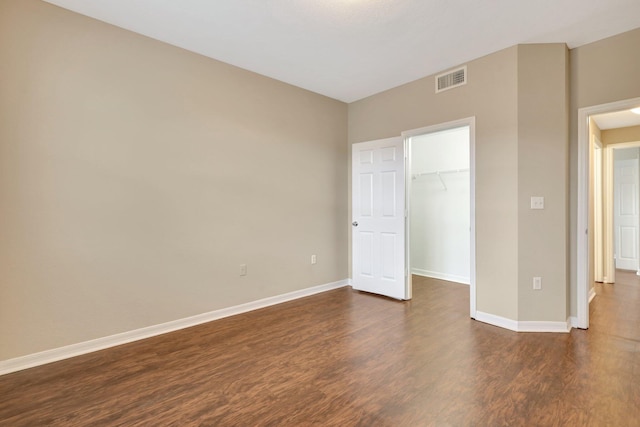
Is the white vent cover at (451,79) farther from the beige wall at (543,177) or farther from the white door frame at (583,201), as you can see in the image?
the white door frame at (583,201)

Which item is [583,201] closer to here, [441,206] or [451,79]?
[451,79]

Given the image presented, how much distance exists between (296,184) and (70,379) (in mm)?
2850

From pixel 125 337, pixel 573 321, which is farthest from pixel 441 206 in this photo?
pixel 125 337

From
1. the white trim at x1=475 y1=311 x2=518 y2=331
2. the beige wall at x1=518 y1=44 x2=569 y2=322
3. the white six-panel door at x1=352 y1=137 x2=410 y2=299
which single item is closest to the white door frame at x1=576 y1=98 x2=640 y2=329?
the beige wall at x1=518 y1=44 x2=569 y2=322

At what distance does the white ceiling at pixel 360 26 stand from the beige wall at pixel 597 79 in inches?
4.4

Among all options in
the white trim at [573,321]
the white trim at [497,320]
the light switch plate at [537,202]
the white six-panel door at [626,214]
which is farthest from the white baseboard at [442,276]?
the white six-panel door at [626,214]

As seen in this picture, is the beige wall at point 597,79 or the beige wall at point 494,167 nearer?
the beige wall at point 597,79

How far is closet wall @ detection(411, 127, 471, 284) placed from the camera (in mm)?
4812

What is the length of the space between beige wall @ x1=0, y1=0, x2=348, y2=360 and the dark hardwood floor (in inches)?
18.0

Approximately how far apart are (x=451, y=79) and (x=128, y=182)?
3.48m

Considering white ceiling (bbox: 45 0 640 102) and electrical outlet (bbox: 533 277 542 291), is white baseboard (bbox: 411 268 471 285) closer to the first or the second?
electrical outlet (bbox: 533 277 542 291)

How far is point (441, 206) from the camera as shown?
5.10 metres

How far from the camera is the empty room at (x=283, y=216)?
2.03 m

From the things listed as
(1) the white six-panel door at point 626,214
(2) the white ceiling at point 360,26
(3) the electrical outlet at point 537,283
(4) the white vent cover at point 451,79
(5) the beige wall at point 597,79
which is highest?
(2) the white ceiling at point 360,26
